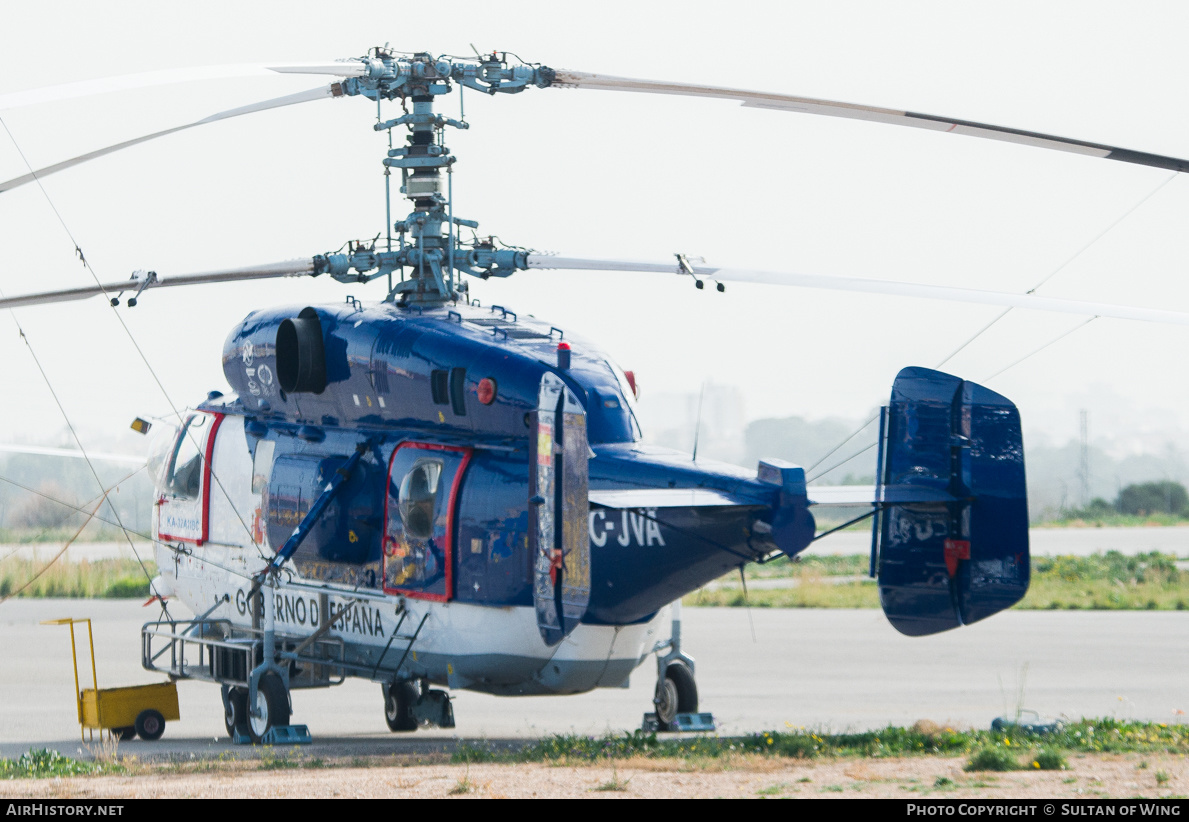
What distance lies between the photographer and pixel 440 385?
14.9 metres

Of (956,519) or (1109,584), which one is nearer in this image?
(956,519)

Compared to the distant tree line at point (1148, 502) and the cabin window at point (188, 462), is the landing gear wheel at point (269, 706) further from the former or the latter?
the distant tree line at point (1148, 502)

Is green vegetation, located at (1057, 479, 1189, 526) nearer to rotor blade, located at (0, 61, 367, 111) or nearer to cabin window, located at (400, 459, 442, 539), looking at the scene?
cabin window, located at (400, 459, 442, 539)

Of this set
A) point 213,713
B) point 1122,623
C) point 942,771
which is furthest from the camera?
point 1122,623

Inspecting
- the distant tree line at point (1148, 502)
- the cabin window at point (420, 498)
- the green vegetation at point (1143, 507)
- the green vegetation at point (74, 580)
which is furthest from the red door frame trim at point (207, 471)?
the distant tree line at point (1148, 502)

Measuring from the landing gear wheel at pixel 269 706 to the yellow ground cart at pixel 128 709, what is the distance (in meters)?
2.01

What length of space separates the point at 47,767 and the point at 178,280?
229 inches

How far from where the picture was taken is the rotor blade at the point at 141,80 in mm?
10867

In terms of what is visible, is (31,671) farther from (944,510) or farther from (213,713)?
(944,510)

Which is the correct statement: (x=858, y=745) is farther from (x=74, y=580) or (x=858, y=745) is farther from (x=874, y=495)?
(x=74, y=580)

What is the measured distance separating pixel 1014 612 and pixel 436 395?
19.2 metres

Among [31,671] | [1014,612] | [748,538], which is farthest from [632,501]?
[1014,612]

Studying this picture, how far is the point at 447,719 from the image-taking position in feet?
51.0

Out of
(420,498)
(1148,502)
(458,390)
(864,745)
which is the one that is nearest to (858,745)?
(864,745)
